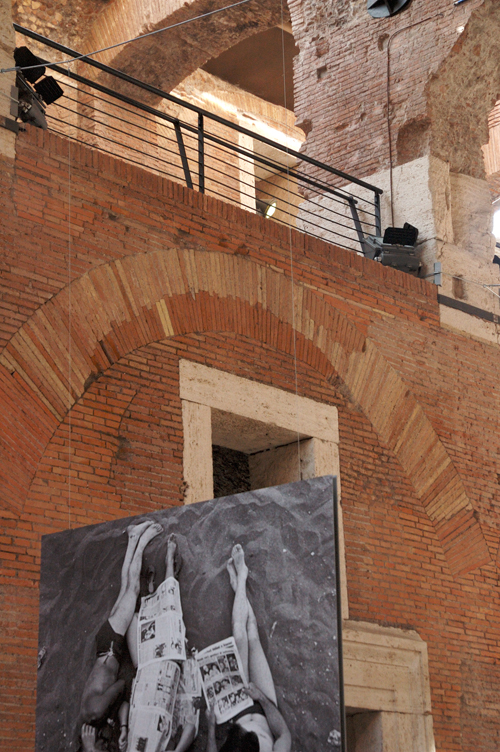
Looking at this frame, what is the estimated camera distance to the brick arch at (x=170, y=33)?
12.2m

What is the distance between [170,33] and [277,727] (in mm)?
9396

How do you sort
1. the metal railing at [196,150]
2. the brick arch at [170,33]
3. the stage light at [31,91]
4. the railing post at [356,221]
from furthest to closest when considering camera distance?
the brick arch at [170,33]
the railing post at [356,221]
the metal railing at [196,150]
the stage light at [31,91]

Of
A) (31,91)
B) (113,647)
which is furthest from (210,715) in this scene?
(31,91)

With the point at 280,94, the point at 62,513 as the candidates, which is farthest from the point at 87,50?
the point at 62,513

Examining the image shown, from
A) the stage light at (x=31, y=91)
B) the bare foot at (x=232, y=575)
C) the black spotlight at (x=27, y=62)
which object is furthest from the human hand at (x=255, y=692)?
the black spotlight at (x=27, y=62)

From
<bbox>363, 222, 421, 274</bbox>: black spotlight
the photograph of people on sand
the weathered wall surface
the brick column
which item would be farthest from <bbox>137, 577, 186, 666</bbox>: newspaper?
the weathered wall surface

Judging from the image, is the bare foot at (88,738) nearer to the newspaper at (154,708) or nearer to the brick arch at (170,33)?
the newspaper at (154,708)

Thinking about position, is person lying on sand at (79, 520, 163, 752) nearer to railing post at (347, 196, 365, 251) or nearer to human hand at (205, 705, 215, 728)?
human hand at (205, 705, 215, 728)

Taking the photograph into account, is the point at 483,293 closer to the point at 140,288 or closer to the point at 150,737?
the point at 140,288

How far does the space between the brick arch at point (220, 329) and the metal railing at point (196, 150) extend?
67 cm

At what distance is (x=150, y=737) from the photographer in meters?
5.18

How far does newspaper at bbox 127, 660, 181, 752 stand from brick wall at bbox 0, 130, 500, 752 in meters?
1.13

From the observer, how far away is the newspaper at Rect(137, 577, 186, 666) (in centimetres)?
527

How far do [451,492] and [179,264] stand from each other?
10.5ft
